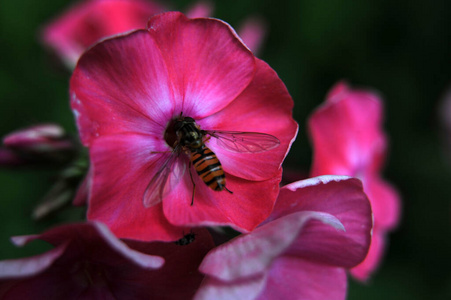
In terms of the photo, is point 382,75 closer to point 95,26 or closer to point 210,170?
point 95,26

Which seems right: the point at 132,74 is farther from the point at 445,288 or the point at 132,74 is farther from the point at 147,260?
the point at 445,288

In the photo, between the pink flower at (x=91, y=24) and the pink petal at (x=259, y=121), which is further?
the pink flower at (x=91, y=24)

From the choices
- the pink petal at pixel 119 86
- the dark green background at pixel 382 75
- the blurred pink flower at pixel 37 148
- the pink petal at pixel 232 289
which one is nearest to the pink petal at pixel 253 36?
the dark green background at pixel 382 75

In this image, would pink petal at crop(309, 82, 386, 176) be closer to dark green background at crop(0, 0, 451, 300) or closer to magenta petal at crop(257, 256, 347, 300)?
magenta petal at crop(257, 256, 347, 300)

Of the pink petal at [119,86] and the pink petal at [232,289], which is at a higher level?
the pink petal at [119,86]

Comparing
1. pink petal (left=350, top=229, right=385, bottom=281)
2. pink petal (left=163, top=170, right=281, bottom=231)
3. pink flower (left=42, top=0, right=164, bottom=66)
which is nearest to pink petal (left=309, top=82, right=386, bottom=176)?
pink petal (left=350, top=229, right=385, bottom=281)

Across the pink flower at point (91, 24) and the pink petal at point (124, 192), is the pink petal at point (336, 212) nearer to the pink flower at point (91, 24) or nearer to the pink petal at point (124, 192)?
the pink petal at point (124, 192)
